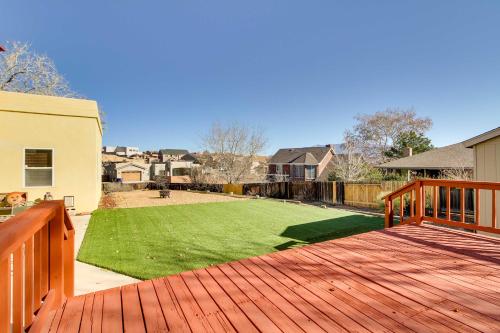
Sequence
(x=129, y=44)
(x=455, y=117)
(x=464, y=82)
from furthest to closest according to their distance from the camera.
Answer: (x=455, y=117)
(x=464, y=82)
(x=129, y=44)

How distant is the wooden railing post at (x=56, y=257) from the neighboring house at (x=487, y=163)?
26.3 feet

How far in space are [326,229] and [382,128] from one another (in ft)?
86.5

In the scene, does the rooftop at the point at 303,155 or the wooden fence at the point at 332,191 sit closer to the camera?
the wooden fence at the point at 332,191

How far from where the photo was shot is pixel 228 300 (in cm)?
218

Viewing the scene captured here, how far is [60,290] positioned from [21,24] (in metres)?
17.8

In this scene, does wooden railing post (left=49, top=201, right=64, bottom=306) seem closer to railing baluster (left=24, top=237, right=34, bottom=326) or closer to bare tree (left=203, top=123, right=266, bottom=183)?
railing baluster (left=24, top=237, right=34, bottom=326)

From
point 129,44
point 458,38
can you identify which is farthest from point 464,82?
point 129,44

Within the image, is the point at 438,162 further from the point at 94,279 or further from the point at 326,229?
the point at 94,279

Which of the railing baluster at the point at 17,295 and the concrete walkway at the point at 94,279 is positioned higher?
the railing baluster at the point at 17,295

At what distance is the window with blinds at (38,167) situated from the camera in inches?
326

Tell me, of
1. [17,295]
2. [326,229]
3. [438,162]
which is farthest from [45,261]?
[438,162]

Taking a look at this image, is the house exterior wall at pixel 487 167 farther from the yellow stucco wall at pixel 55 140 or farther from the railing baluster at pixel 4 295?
the yellow stucco wall at pixel 55 140

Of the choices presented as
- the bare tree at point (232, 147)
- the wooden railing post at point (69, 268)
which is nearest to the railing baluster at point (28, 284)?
the wooden railing post at point (69, 268)

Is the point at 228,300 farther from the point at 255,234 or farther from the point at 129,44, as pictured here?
the point at 129,44
